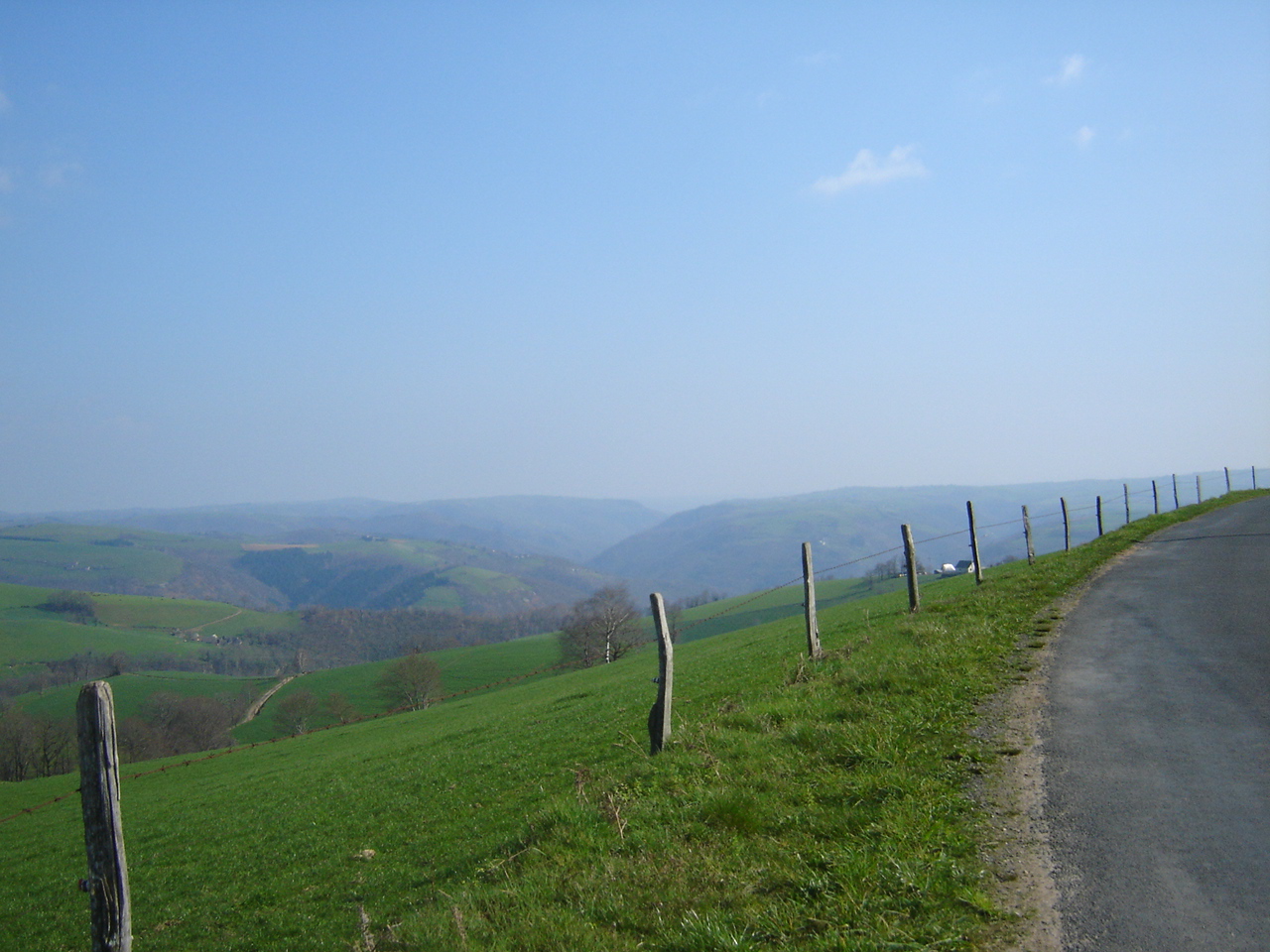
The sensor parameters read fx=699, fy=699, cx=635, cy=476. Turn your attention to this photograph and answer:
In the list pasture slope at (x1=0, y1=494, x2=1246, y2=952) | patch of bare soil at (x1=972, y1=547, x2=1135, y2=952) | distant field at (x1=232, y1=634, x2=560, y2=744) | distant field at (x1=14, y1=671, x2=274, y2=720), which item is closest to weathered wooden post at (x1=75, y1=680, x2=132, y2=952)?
pasture slope at (x1=0, y1=494, x2=1246, y2=952)

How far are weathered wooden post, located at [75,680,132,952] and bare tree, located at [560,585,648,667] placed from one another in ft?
220

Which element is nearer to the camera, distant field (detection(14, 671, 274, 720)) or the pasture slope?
the pasture slope

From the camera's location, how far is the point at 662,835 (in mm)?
A: 7684

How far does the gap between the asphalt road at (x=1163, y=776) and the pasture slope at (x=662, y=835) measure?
0.77 metres

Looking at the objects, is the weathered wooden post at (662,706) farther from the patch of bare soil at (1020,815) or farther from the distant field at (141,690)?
the distant field at (141,690)

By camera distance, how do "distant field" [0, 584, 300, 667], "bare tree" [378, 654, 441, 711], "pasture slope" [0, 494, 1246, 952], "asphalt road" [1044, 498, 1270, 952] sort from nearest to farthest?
"asphalt road" [1044, 498, 1270, 952] < "pasture slope" [0, 494, 1246, 952] < "bare tree" [378, 654, 441, 711] < "distant field" [0, 584, 300, 667]

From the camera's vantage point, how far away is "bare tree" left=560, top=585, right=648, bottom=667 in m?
76.2

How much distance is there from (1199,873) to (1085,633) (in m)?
9.86

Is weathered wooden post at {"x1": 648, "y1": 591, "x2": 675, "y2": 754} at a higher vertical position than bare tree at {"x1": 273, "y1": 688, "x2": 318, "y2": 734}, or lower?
higher

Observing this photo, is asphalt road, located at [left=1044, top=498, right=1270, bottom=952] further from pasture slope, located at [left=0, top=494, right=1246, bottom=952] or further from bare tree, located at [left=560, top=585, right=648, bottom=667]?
bare tree, located at [left=560, top=585, right=648, bottom=667]

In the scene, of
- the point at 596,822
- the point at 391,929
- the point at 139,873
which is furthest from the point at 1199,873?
the point at 139,873

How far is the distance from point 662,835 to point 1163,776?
5.42 m

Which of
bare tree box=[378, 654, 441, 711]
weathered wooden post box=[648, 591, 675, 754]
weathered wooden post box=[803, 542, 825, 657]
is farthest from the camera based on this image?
bare tree box=[378, 654, 441, 711]

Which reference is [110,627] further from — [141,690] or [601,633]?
[601,633]
